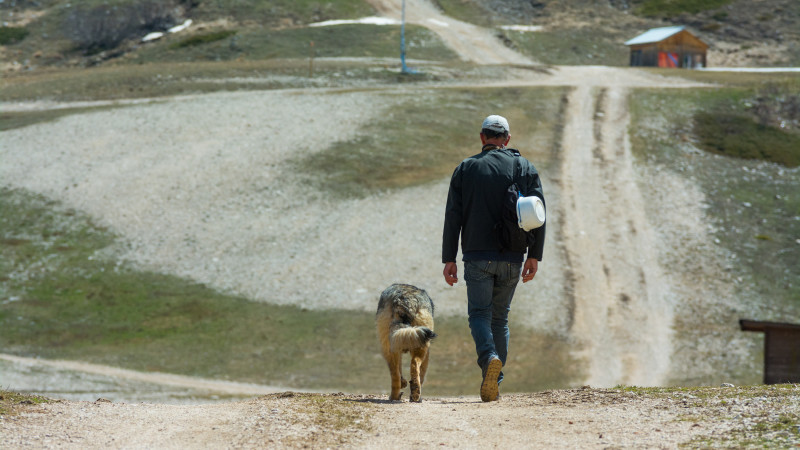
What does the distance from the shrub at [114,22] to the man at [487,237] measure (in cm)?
7604

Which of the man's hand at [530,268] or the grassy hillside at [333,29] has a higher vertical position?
the man's hand at [530,268]

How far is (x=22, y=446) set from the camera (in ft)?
23.0

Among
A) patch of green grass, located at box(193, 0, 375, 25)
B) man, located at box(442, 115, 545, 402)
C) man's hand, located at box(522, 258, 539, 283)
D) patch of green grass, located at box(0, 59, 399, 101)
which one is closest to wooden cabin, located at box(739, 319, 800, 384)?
man's hand, located at box(522, 258, 539, 283)

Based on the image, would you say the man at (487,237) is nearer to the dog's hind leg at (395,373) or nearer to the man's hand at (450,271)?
the man's hand at (450,271)

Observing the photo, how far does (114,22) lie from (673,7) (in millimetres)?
57285

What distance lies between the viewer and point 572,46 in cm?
7531

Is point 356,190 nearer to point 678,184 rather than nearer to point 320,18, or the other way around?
point 678,184

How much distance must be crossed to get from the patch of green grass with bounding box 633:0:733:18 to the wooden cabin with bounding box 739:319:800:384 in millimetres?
72016

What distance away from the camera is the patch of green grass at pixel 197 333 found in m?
22.8

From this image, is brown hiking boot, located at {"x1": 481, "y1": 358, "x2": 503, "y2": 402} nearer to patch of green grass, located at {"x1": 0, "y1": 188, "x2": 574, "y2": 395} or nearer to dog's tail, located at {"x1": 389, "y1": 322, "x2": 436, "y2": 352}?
dog's tail, located at {"x1": 389, "y1": 322, "x2": 436, "y2": 352}

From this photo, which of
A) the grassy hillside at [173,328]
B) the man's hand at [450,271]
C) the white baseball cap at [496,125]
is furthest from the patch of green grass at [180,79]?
the man's hand at [450,271]

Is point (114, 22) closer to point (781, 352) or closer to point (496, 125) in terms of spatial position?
point (781, 352)

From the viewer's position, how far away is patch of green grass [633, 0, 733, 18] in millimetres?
86125

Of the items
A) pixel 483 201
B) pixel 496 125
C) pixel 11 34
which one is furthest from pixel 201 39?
pixel 483 201
